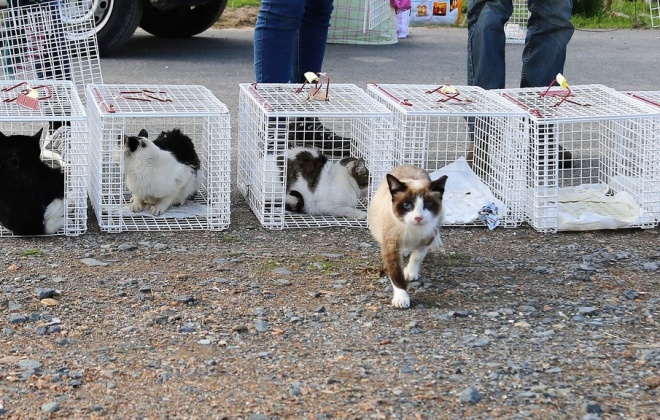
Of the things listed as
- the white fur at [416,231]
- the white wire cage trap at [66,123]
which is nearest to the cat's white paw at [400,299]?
the white fur at [416,231]

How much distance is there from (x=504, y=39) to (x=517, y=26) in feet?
17.1

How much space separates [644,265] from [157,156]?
2.26 m

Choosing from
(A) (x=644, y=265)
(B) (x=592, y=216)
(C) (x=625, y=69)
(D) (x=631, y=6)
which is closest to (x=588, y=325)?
(A) (x=644, y=265)

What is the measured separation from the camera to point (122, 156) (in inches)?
171

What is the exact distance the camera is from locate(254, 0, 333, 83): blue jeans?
475 cm

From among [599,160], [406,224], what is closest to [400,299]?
[406,224]

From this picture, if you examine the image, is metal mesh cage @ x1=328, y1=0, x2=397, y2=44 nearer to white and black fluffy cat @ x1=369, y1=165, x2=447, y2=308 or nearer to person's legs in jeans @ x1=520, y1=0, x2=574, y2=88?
person's legs in jeans @ x1=520, y1=0, x2=574, y2=88

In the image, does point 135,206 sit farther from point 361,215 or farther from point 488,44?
point 488,44

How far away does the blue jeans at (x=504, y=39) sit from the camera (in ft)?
17.3

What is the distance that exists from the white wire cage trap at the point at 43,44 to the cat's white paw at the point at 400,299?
8.78 feet

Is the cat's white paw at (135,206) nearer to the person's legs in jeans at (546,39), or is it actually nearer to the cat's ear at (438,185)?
the cat's ear at (438,185)

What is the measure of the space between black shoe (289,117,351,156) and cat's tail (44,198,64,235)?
3.95ft

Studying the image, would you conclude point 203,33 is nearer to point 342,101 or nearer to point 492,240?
point 342,101

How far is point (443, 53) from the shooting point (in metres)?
9.45
